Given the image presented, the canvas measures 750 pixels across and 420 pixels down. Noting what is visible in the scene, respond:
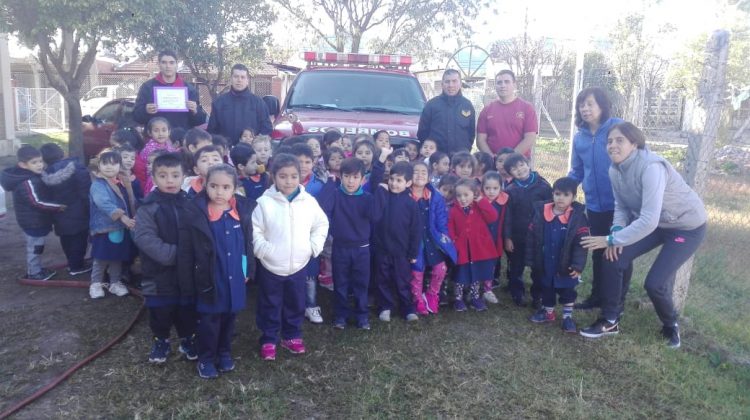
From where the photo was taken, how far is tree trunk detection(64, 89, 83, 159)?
12.8 meters

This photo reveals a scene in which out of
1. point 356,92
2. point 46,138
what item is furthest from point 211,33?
point 356,92

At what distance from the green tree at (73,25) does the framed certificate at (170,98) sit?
6.22m

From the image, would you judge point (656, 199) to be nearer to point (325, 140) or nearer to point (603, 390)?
point (603, 390)

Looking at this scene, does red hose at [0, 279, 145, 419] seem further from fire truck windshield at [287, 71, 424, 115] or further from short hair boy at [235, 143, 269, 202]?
fire truck windshield at [287, 71, 424, 115]

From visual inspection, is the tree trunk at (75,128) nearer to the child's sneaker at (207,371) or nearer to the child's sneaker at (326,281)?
the child's sneaker at (326,281)

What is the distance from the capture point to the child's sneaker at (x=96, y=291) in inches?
205

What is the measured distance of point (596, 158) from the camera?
4.91 metres

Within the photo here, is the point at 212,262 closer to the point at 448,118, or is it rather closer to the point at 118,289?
the point at 118,289

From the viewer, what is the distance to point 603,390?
3908mm

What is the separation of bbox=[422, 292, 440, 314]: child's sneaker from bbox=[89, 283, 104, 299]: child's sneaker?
2801 mm

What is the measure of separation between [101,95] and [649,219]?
2597 centimetres

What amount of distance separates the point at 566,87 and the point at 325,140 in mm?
19972

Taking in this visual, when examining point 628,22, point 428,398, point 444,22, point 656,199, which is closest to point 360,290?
point 428,398

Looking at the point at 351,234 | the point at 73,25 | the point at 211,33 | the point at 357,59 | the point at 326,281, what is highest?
the point at 211,33
